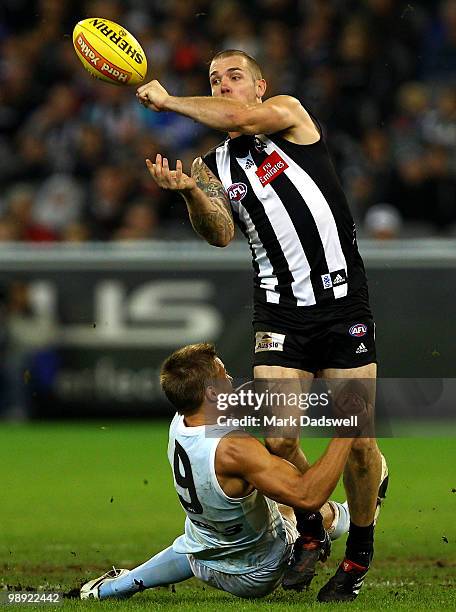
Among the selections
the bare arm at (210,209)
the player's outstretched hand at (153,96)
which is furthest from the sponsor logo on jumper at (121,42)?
the bare arm at (210,209)

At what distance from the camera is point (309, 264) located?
6.52 metres

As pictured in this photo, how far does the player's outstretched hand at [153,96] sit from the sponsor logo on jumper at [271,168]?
0.68 metres

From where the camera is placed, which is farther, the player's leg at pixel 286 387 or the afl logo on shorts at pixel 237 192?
the afl logo on shorts at pixel 237 192

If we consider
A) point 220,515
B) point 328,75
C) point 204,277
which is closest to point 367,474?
point 220,515

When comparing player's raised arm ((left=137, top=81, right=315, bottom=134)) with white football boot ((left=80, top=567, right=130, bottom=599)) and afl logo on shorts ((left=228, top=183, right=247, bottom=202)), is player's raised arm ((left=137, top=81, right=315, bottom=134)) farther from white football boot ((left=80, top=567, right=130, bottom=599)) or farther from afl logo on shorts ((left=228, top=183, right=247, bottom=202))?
white football boot ((left=80, top=567, right=130, bottom=599))

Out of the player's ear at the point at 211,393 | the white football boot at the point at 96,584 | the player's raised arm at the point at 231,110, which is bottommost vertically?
the white football boot at the point at 96,584

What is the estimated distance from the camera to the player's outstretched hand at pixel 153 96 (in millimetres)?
6102

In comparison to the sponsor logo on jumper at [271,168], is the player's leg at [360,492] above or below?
below

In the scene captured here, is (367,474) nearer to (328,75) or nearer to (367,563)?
(367,563)

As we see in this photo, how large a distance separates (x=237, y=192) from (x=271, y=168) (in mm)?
226

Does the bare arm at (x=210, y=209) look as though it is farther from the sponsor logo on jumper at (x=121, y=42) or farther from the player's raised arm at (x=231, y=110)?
the sponsor logo on jumper at (x=121, y=42)

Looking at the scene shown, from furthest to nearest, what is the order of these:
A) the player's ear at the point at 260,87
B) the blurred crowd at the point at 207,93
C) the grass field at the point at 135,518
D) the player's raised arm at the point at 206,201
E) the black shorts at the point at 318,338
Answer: the blurred crowd at the point at 207,93
the player's ear at the point at 260,87
the black shorts at the point at 318,338
the grass field at the point at 135,518
the player's raised arm at the point at 206,201

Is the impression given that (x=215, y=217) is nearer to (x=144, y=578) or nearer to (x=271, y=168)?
(x=271, y=168)

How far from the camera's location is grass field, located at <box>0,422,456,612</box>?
6.31 metres
